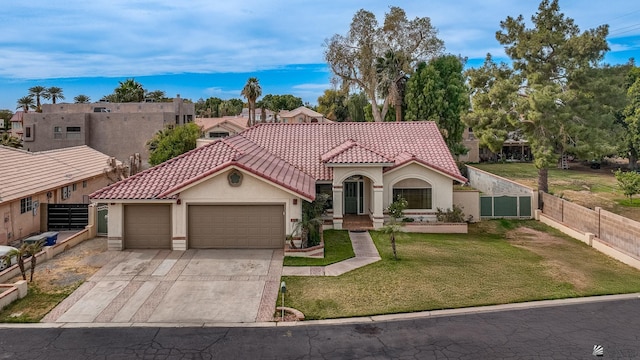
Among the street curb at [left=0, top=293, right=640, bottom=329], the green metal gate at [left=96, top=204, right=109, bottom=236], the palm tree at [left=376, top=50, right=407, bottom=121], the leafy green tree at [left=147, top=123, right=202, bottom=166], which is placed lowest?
the street curb at [left=0, top=293, right=640, bottom=329]

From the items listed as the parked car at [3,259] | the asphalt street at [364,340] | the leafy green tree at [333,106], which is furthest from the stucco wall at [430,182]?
the leafy green tree at [333,106]

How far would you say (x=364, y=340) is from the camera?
41.7 feet

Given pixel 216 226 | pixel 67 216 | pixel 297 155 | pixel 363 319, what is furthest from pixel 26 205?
pixel 363 319


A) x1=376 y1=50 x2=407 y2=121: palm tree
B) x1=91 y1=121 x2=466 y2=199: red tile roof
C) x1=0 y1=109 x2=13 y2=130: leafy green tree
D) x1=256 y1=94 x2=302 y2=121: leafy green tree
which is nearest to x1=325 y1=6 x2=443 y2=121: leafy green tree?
x1=376 y1=50 x2=407 y2=121: palm tree

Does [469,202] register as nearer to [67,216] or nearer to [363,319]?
[363,319]

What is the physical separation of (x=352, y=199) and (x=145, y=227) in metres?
12.4

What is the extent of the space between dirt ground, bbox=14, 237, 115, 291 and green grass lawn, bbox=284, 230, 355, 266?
760 cm

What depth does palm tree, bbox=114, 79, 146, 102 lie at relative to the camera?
70.2 m

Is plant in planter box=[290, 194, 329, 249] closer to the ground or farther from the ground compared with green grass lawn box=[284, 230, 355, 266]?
farther from the ground

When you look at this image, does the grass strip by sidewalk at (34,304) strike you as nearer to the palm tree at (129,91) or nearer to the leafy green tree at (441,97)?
the leafy green tree at (441,97)

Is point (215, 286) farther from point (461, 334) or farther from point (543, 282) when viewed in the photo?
point (543, 282)

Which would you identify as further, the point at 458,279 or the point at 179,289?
the point at 458,279

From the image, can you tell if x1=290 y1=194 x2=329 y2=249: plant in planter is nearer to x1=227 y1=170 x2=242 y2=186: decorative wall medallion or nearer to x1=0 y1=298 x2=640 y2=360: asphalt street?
x1=227 y1=170 x2=242 y2=186: decorative wall medallion

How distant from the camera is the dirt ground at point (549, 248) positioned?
1786 centimetres
